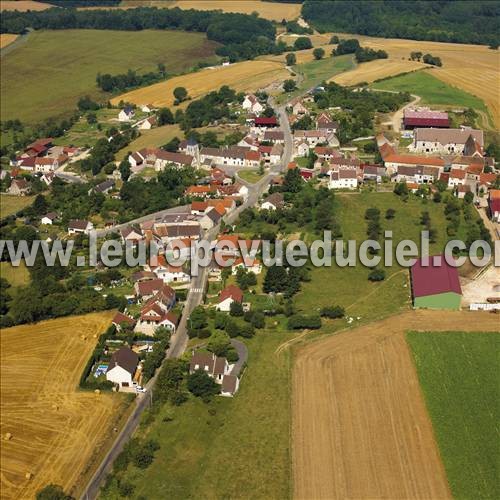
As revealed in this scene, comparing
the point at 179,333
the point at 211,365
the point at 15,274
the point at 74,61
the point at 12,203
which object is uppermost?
the point at 74,61

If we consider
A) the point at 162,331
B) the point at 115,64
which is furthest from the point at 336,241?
the point at 115,64

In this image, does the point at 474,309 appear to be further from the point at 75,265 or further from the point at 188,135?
the point at 188,135

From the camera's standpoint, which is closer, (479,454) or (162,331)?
(479,454)

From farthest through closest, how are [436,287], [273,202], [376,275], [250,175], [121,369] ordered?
[250,175] → [273,202] → [376,275] → [436,287] → [121,369]

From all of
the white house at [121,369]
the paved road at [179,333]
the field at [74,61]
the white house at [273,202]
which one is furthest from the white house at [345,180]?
the field at [74,61]

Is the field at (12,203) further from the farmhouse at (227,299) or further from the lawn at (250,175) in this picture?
the farmhouse at (227,299)

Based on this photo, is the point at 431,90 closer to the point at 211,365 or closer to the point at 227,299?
the point at 227,299

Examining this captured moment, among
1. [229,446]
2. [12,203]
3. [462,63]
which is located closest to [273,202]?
[12,203]
